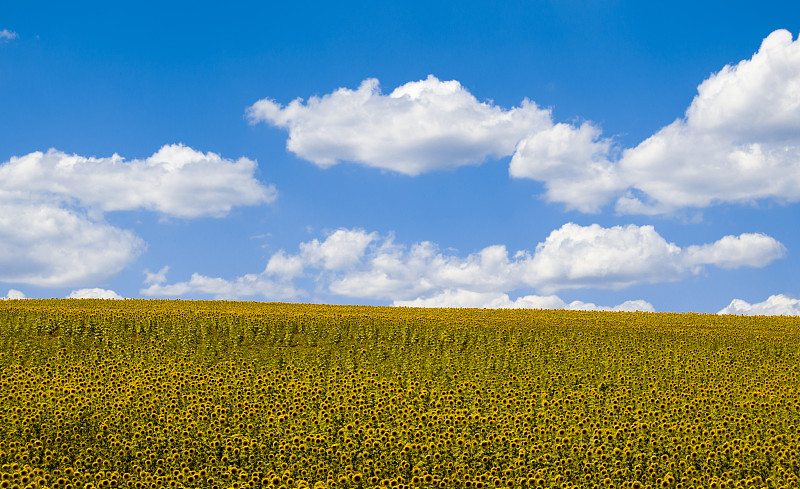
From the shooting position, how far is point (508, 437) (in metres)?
11.8

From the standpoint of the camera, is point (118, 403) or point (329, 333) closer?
point (118, 403)

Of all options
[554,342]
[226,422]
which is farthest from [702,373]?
[226,422]

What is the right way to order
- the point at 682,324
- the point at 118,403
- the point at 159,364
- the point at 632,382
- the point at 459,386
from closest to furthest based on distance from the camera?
the point at 118,403 < the point at 459,386 < the point at 632,382 < the point at 159,364 < the point at 682,324

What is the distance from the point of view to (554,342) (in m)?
22.5

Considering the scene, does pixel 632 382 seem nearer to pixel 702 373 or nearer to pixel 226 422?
pixel 702 373

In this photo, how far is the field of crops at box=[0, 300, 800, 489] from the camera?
35.4 ft

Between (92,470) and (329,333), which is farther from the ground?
(329,333)

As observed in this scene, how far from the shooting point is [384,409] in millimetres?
13258

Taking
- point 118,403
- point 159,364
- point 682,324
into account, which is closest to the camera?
point 118,403

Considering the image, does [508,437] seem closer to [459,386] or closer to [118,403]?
[459,386]

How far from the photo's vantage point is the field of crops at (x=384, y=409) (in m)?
10.8

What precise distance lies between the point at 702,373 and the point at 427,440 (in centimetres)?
1022

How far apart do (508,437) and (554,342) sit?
11.1 metres

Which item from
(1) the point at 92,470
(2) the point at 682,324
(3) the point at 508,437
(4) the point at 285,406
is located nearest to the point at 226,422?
(4) the point at 285,406
